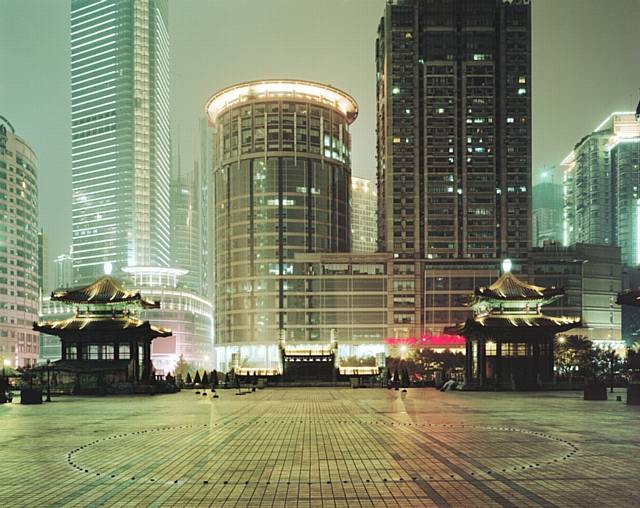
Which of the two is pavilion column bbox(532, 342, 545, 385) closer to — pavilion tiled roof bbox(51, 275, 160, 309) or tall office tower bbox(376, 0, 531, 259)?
pavilion tiled roof bbox(51, 275, 160, 309)

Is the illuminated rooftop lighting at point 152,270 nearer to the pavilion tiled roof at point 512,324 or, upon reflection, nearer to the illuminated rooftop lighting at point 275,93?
the illuminated rooftop lighting at point 275,93

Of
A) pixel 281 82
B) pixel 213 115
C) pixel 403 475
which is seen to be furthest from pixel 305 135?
pixel 403 475

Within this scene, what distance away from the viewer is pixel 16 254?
153m

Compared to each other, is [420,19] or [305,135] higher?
[420,19]

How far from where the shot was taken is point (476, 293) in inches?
2328

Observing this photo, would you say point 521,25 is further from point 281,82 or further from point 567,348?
point 567,348

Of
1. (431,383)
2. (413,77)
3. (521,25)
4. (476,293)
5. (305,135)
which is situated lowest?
(431,383)

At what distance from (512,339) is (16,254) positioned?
127338 mm

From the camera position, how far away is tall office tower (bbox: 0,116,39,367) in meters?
147

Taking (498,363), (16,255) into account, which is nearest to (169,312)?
(16,255)

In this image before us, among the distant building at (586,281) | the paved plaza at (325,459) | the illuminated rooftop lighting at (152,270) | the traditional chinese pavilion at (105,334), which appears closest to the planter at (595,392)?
the paved plaza at (325,459)

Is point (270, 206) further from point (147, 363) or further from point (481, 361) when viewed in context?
point (481, 361)

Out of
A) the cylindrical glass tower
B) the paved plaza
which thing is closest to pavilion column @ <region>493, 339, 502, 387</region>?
the paved plaza

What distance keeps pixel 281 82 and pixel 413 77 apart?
3070 cm
